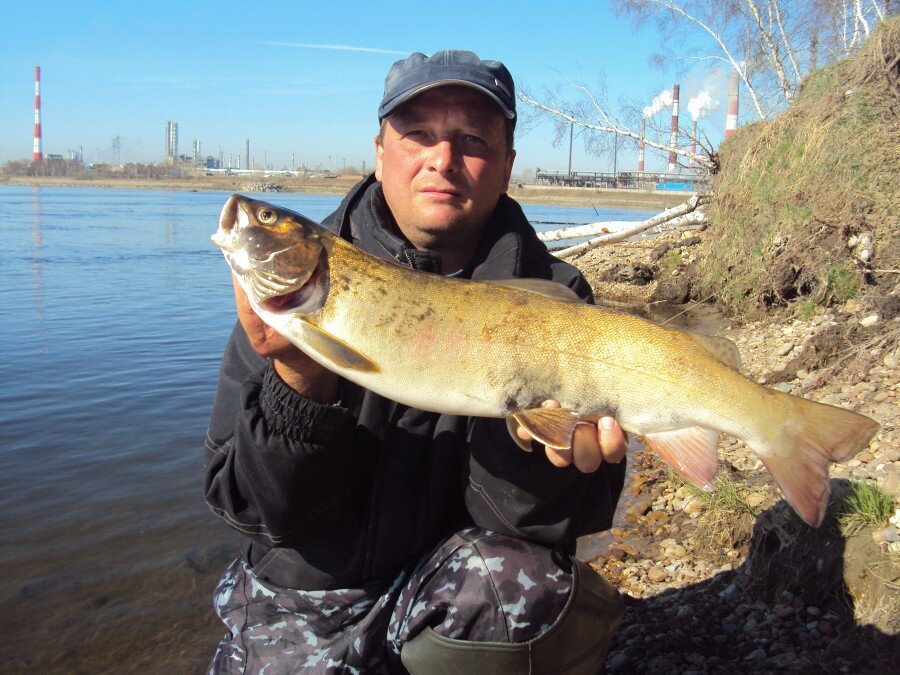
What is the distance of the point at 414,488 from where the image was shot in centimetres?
316

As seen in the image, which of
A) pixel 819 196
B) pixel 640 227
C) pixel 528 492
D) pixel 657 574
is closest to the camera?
pixel 528 492

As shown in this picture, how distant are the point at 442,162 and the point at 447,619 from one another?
6.37 ft

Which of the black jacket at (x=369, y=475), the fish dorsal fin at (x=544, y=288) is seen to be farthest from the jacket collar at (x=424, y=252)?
the fish dorsal fin at (x=544, y=288)

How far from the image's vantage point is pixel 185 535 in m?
5.50

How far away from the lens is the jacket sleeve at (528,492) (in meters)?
2.93

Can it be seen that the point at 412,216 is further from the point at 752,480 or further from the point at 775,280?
the point at 775,280

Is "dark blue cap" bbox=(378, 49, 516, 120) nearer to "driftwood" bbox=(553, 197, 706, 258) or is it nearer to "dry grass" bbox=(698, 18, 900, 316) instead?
"dry grass" bbox=(698, 18, 900, 316)

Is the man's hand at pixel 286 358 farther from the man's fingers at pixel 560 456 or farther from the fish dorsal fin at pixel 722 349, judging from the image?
the fish dorsal fin at pixel 722 349

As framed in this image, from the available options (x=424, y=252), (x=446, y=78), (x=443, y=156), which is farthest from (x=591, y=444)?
(x=446, y=78)

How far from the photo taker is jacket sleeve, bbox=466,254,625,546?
2928 mm

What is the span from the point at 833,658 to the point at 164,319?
12377mm

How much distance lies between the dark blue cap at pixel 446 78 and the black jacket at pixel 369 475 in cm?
49

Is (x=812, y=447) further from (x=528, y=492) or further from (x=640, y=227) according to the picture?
(x=640, y=227)

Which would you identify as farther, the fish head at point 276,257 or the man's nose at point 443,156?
the man's nose at point 443,156
